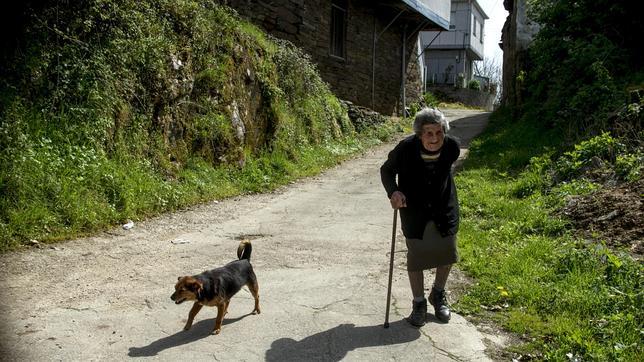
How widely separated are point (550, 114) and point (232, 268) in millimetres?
10383

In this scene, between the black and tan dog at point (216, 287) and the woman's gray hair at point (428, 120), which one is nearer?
the black and tan dog at point (216, 287)

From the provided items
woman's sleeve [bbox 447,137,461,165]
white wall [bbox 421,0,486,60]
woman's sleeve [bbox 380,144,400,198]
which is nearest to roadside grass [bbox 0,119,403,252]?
woman's sleeve [bbox 380,144,400,198]

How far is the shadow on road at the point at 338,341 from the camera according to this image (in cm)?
373

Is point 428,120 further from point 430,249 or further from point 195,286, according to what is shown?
point 195,286

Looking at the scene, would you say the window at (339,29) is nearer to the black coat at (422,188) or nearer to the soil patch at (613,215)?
the soil patch at (613,215)

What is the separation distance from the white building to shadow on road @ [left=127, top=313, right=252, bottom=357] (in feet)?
119

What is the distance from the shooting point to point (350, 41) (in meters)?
19.7

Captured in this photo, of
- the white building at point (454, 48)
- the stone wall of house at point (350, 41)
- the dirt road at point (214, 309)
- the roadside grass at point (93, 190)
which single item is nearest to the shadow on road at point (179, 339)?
the dirt road at point (214, 309)

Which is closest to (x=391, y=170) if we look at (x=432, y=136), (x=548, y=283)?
(x=432, y=136)

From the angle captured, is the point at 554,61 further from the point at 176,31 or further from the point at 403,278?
the point at 403,278

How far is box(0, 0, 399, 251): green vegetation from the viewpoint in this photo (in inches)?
257

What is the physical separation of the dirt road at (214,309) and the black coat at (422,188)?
80 cm

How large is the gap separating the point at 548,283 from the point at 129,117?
6.21 meters

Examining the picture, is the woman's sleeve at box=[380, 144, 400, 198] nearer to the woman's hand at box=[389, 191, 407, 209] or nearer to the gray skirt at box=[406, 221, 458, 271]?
the woman's hand at box=[389, 191, 407, 209]
